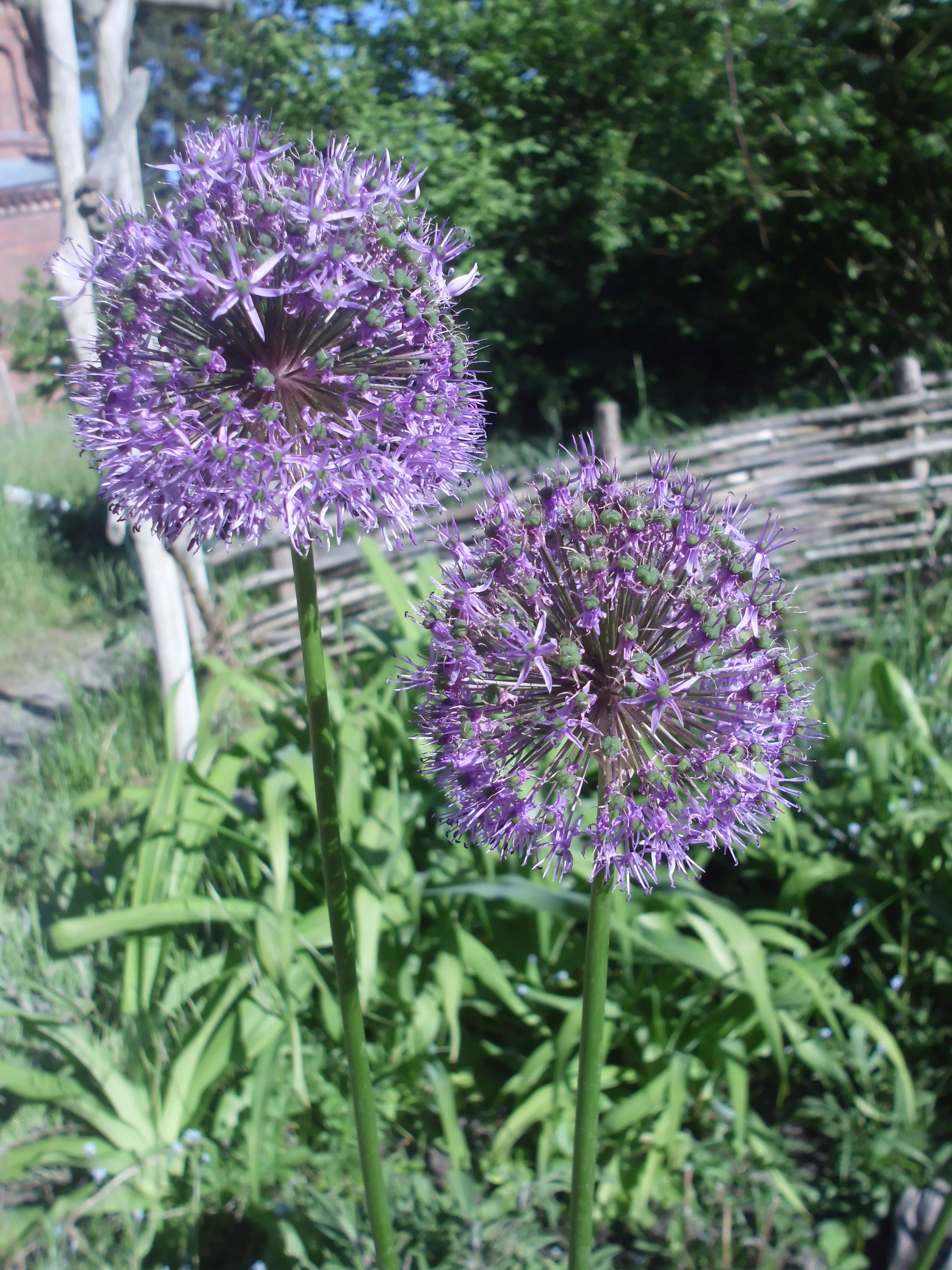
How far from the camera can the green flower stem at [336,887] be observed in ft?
3.84

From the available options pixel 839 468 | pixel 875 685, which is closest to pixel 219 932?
pixel 875 685

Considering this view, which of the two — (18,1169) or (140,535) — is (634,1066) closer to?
(18,1169)

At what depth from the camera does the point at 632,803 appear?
1.20 m

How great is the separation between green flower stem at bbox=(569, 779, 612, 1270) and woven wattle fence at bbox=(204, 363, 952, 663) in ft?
14.1

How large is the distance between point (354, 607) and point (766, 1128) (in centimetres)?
341

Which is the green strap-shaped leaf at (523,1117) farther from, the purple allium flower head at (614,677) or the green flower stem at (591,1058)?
the purple allium flower head at (614,677)

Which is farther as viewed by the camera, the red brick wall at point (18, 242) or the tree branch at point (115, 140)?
the red brick wall at point (18, 242)

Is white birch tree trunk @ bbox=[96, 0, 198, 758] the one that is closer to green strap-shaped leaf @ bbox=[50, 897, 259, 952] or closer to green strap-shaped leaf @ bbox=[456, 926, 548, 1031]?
green strap-shaped leaf @ bbox=[50, 897, 259, 952]

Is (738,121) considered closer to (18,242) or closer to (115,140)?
(115,140)

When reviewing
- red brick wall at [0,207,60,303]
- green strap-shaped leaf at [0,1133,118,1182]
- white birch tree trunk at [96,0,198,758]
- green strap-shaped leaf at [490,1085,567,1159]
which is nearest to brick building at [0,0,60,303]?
red brick wall at [0,207,60,303]

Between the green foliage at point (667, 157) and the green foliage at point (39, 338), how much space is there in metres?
2.44

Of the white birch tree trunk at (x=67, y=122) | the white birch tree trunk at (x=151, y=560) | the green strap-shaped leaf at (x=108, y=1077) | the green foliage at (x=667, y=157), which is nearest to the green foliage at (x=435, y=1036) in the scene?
the green strap-shaped leaf at (x=108, y=1077)

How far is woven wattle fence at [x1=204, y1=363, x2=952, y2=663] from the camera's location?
562 cm

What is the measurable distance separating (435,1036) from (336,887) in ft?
5.24
